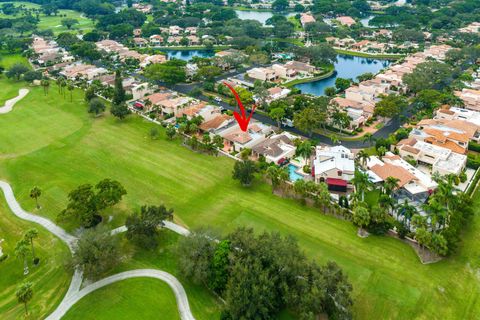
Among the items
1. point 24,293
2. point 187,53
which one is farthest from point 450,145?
point 187,53

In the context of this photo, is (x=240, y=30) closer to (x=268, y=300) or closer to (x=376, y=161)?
(x=376, y=161)

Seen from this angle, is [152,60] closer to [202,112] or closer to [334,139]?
[202,112]

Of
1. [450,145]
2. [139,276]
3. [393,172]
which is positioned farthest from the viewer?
[450,145]

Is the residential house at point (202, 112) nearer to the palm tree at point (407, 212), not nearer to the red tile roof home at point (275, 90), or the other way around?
the red tile roof home at point (275, 90)

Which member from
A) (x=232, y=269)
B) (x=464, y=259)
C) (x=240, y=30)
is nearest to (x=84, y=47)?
(x=240, y=30)

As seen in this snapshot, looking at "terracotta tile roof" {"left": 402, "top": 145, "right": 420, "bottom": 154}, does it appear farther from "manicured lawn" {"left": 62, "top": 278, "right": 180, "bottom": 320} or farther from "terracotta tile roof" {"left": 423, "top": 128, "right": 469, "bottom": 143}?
"manicured lawn" {"left": 62, "top": 278, "right": 180, "bottom": 320}

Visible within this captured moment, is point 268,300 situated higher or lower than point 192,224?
higher

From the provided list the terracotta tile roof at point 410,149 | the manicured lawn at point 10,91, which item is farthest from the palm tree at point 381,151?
the manicured lawn at point 10,91
